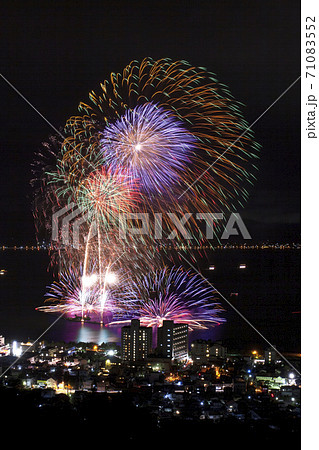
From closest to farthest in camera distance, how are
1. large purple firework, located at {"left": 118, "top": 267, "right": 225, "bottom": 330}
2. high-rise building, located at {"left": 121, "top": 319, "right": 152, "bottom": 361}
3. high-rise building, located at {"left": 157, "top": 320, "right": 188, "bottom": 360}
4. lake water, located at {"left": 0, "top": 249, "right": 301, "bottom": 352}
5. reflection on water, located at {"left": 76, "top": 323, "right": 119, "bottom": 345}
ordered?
1. high-rise building, located at {"left": 121, "top": 319, "right": 152, "bottom": 361}
2. high-rise building, located at {"left": 157, "top": 320, "right": 188, "bottom": 360}
3. reflection on water, located at {"left": 76, "top": 323, "right": 119, "bottom": 345}
4. large purple firework, located at {"left": 118, "top": 267, "right": 225, "bottom": 330}
5. lake water, located at {"left": 0, "top": 249, "right": 301, "bottom": 352}

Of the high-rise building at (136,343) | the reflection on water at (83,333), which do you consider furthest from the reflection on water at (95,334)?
the high-rise building at (136,343)

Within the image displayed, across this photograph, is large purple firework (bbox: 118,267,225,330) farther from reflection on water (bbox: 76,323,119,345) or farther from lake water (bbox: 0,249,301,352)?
reflection on water (bbox: 76,323,119,345)

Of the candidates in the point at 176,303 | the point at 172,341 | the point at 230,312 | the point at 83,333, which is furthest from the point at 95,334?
the point at 230,312

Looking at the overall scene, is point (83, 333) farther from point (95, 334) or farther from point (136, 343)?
point (136, 343)

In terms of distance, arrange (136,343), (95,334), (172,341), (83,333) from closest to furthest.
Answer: (136,343) → (172,341) → (95,334) → (83,333)

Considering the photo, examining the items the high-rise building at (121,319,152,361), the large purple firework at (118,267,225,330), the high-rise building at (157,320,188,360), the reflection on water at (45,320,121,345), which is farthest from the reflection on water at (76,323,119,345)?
the high-rise building at (157,320,188,360)
